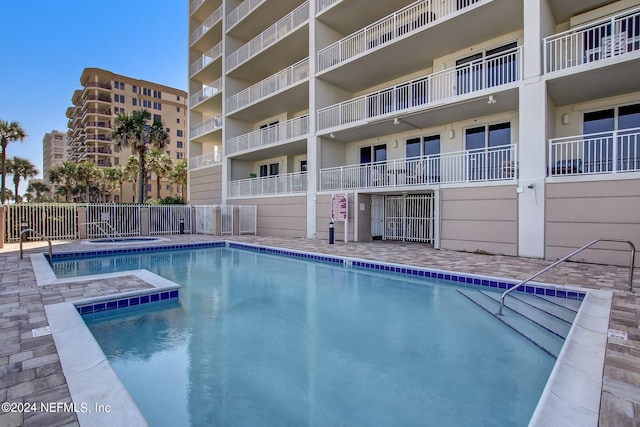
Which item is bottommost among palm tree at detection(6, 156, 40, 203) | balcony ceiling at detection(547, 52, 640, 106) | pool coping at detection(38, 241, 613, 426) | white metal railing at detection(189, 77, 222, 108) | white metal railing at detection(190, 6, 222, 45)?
pool coping at detection(38, 241, 613, 426)

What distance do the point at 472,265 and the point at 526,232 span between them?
2.25m

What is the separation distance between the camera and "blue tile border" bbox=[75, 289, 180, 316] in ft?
16.1

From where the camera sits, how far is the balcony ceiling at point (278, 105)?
15577 mm

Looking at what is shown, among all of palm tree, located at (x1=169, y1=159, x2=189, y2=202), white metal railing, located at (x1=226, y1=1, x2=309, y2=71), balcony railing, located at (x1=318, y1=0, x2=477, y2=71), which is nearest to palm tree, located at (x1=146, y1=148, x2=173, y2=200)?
palm tree, located at (x1=169, y1=159, x2=189, y2=202)

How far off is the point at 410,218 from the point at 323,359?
1043cm

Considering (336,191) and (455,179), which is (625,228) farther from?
(336,191)

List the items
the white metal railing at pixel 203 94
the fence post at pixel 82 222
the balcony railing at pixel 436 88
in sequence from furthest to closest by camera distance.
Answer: the white metal railing at pixel 203 94 < the fence post at pixel 82 222 < the balcony railing at pixel 436 88

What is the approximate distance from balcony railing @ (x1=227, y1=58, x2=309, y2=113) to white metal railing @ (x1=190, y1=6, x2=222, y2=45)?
6449 mm

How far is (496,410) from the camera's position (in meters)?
2.73

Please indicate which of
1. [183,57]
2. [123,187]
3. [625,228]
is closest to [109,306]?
[625,228]

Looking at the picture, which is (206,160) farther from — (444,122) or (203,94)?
(444,122)

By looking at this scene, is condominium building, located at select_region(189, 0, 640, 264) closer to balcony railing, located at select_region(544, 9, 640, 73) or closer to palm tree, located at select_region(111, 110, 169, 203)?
balcony railing, located at select_region(544, 9, 640, 73)

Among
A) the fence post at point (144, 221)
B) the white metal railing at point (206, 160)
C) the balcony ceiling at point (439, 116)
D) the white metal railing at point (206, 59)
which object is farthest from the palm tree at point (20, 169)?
the balcony ceiling at point (439, 116)

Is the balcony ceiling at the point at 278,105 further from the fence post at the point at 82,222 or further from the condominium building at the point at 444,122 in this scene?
the fence post at the point at 82,222
